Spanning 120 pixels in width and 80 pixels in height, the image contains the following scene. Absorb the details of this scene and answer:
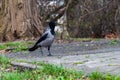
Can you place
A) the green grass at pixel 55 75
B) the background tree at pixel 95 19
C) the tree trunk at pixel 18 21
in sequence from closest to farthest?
the green grass at pixel 55 75, the tree trunk at pixel 18 21, the background tree at pixel 95 19

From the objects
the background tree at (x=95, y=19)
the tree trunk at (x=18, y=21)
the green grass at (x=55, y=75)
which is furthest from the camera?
the background tree at (x=95, y=19)

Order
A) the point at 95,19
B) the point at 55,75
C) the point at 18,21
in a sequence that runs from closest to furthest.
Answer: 1. the point at 55,75
2. the point at 18,21
3. the point at 95,19

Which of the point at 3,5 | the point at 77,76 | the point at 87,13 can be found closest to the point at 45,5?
the point at 87,13

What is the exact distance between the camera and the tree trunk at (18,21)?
17281mm

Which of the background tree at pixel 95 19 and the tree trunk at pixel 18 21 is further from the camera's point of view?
the background tree at pixel 95 19

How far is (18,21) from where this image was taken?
56.5 ft

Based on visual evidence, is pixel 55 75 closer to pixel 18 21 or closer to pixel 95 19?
pixel 18 21

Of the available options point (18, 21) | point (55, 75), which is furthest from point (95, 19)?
point (55, 75)

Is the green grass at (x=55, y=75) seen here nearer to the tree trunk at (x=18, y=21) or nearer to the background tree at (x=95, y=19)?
the tree trunk at (x=18, y=21)

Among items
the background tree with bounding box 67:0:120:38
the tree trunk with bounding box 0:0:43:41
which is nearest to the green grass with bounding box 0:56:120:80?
the tree trunk with bounding box 0:0:43:41

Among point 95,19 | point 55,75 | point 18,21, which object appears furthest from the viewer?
point 95,19

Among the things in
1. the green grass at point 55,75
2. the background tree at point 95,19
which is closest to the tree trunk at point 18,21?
the background tree at point 95,19

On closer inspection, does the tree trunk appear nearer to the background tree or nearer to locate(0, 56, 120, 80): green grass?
the background tree

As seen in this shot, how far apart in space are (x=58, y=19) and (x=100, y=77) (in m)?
16.9
